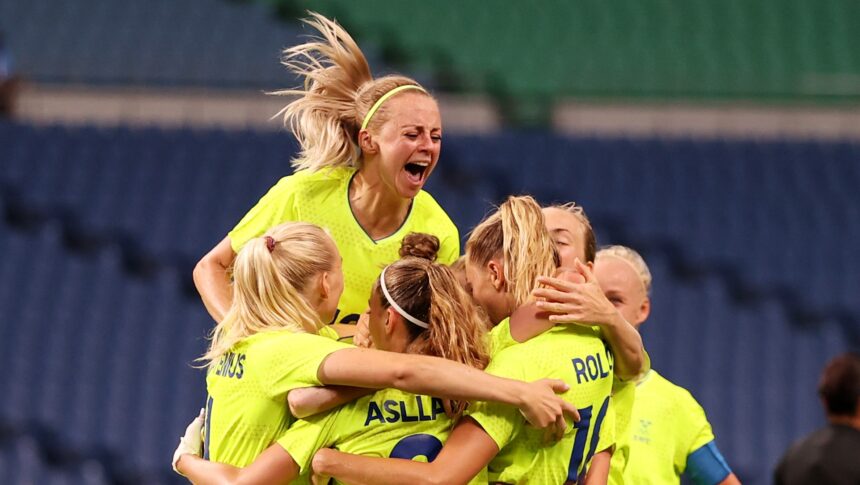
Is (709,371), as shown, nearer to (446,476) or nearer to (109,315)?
(109,315)

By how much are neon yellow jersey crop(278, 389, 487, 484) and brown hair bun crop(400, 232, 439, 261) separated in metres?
0.46

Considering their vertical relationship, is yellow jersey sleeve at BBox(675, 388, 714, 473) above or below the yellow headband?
below

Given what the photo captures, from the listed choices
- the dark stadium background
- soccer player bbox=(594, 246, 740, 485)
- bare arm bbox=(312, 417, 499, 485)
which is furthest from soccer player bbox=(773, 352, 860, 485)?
the dark stadium background

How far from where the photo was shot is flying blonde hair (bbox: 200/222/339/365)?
136 inches

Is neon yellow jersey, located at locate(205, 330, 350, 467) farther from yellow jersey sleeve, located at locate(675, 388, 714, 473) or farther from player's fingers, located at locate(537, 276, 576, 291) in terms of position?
yellow jersey sleeve, located at locate(675, 388, 714, 473)

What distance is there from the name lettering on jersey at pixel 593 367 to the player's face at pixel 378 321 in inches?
20.8

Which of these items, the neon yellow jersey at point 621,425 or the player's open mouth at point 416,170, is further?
the player's open mouth at point 416,170

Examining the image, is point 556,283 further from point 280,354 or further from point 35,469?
point 35,469

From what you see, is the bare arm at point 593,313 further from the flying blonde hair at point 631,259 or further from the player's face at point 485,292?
the flying blonde hair at point 631,259

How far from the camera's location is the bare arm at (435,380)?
322 cm

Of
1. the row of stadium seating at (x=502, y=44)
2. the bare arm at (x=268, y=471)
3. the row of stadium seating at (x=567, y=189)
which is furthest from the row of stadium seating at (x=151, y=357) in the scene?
the bare arm at (x=268, y=471)

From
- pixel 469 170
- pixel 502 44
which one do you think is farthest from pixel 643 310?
pixel 502 44

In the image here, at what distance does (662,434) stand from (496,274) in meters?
1.24

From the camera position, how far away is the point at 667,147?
11.5m
